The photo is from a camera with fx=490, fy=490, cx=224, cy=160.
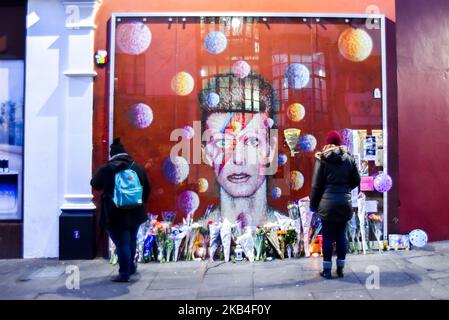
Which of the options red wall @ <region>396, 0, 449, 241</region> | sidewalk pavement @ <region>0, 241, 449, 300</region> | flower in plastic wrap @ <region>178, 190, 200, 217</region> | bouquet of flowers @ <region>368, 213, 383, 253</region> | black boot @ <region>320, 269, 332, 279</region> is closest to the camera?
sidewalk pavement @ <region>0, 241, 449, 300</region>

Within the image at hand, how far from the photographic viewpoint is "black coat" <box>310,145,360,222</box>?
5.97 metres

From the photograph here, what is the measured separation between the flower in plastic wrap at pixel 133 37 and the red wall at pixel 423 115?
3.97m

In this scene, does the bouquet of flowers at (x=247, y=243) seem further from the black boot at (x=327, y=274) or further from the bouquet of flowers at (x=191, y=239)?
the black boot at (x=327, y=274)

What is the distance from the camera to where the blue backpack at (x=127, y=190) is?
19.5ft

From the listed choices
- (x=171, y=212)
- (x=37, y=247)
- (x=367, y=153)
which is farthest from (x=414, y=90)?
(x=37, y=247)

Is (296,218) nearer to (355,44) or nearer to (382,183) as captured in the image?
(382,183)

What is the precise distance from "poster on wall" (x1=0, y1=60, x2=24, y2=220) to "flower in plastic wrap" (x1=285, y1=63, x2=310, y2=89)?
4.17m

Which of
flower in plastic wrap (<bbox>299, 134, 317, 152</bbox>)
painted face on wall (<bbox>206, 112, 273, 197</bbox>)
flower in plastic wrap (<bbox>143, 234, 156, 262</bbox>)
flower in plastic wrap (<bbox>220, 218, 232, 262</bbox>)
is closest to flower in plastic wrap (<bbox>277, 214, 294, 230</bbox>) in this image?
painted face on wall (<bbox>206, 112, 273, 197</bbox>)

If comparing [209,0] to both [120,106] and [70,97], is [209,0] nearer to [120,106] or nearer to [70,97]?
[120,106]

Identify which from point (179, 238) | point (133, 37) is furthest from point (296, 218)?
→ point (133, 37)

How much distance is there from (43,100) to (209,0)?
2.99m

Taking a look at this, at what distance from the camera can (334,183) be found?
6.03 metres

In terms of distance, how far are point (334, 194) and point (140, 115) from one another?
3.26 meters

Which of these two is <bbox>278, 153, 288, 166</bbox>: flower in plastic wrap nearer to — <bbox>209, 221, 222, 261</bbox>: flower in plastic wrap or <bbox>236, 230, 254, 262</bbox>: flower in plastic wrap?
<bbox>236, 230, 254, 262</bbox>: flower in plastic wrap
